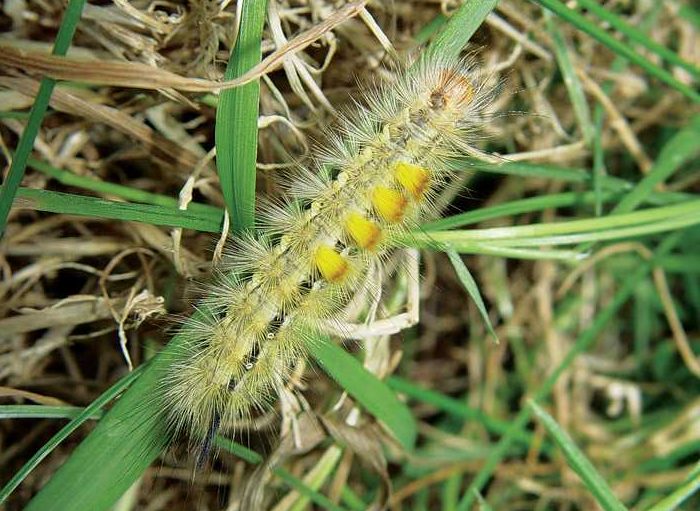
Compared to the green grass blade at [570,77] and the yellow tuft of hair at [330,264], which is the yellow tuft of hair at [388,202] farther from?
the green grass blade at [570,77]

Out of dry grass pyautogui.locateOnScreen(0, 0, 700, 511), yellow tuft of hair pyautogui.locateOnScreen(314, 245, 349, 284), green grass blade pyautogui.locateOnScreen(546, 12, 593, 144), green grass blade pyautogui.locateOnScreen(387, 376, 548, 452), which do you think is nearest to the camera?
yellow tuft of hair pyautogui.locateOnScreen(314, 245, 349, 284)

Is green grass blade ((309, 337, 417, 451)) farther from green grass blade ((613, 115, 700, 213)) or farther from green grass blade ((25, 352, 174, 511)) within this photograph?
green grass blade ((613, 115, 700, 213))

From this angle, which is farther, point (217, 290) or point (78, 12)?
point (217, 290)

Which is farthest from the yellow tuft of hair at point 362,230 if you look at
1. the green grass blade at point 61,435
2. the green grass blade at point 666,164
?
the green grass blade at point 666,164

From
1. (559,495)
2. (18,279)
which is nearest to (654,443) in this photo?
(559,495)

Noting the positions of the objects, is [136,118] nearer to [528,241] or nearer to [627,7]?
[528,241]

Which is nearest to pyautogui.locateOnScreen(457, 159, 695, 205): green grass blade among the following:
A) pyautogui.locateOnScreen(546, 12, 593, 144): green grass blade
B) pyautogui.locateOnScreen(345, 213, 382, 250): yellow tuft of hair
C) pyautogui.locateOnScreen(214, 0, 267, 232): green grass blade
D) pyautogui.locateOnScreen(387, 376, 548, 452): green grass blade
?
pyautogui.locateOnScreen(546, 12, 593, 144): green grass blade
